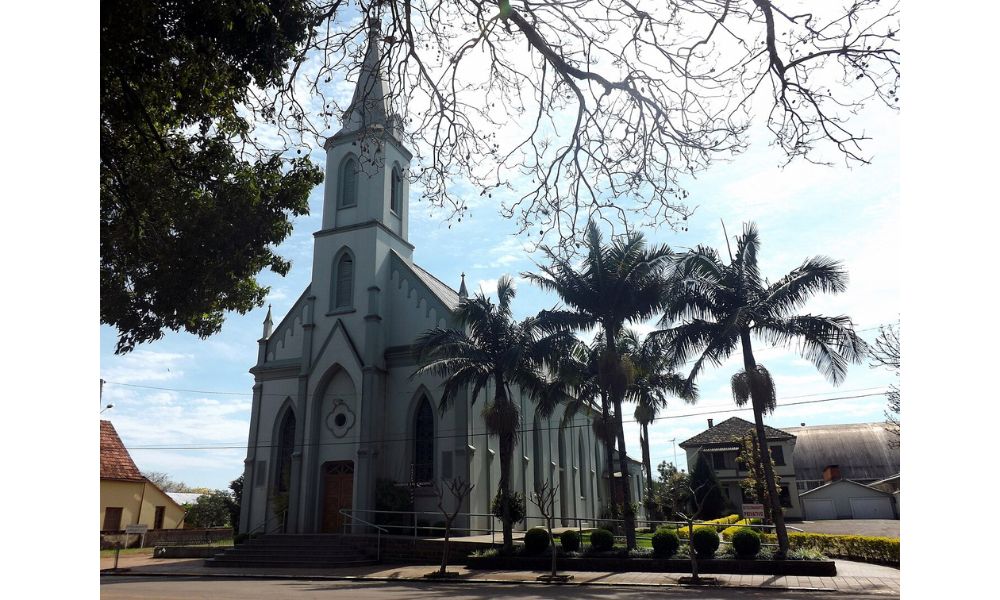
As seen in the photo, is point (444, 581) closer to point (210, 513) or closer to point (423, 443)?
point (423, 443)

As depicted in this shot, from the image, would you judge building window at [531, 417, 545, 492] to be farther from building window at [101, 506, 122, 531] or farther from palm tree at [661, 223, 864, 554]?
building window at [101, 506, 122, 531]

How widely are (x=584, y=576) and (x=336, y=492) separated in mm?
13115

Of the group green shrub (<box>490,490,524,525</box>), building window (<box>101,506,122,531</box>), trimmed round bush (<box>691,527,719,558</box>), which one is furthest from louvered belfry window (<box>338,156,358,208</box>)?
trimmed round bush (<box>691,527,719,558</box>)

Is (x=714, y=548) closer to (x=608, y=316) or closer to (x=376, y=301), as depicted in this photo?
(x=608, y=316)

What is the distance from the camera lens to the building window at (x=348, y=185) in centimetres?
3203

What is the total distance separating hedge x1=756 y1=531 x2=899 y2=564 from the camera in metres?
19.1

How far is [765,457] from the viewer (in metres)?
19.4

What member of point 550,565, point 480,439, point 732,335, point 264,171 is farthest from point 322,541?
point 264,171

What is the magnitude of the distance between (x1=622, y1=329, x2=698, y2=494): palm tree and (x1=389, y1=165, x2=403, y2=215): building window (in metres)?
13.2

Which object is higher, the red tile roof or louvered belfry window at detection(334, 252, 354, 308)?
louvered belfry window at detection(334, 252, 354, 308)

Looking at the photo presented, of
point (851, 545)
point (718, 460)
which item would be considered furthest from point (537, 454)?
point (718, 460)

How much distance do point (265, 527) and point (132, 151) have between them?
2353 centimetres

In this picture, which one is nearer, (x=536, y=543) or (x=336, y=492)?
(x=536, y=543)

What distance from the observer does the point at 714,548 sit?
59.9 ft
